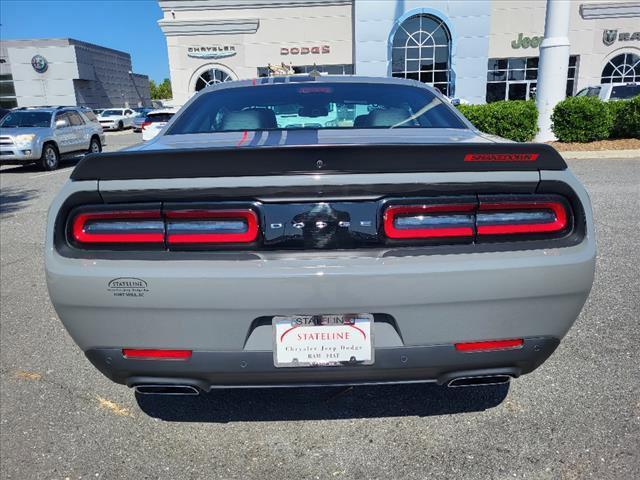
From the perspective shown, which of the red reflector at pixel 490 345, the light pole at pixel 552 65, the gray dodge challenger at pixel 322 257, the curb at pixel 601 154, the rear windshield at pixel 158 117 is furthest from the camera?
the rear windshield at pixel 158 117

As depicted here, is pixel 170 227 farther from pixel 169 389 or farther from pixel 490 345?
pixel 490 345

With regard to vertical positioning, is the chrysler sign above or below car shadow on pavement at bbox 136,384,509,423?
above

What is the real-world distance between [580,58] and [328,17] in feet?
48.0

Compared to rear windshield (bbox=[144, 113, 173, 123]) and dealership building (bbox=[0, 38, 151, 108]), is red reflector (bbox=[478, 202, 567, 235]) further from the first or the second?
dealership building (bbox=[0, 38, 151, 108])

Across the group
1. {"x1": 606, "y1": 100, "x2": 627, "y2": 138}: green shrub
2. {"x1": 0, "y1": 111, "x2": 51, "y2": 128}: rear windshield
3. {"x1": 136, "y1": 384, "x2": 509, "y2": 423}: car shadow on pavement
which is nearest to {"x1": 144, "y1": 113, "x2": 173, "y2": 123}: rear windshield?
{"x1": 0, "y1": 111, "x2": 51, "y2": 128}: rear windshield

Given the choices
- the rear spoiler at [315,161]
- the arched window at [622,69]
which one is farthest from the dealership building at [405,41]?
the rear spoiler at [315,161]

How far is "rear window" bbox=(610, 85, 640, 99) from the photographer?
670 inches

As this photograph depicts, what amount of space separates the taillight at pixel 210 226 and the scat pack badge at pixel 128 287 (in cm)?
19

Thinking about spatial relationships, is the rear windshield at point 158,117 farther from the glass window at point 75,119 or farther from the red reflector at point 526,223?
the red reflector at point 526,223

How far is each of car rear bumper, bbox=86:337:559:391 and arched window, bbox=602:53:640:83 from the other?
106 feet

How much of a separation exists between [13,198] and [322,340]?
9.53 metres

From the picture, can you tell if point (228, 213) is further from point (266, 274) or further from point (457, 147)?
point (457, 147)

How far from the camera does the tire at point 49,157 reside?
1327cm

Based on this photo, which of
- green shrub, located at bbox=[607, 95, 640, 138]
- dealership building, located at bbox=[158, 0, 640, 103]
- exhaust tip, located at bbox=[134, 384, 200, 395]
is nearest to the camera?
exhaust tip, located at bbox=[134, 384, 200, 395]
